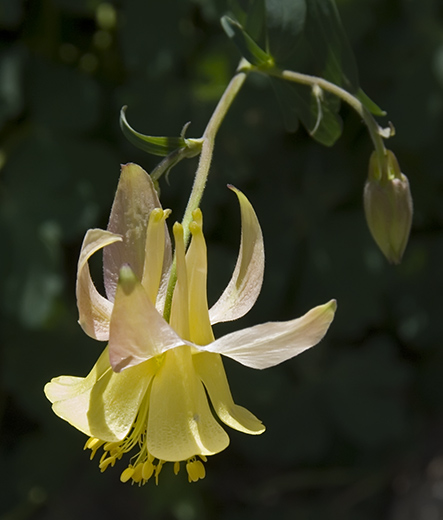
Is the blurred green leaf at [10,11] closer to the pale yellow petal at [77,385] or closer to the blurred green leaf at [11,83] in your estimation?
the blurred green leaf at [11,83]

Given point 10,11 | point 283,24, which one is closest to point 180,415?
point 283,24

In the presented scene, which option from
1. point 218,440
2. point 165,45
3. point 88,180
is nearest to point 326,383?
point 88,180

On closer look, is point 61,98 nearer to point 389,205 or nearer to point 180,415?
point 389,205

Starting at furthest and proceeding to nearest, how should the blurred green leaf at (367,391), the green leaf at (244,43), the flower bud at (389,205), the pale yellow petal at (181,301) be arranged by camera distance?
the blurred green leaf at (367,391), the flower bud at (389,205), the green leaf at (244,43), the pale yellow petal at (181,301)

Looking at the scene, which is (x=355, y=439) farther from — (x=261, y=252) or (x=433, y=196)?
(x=261, y=252)

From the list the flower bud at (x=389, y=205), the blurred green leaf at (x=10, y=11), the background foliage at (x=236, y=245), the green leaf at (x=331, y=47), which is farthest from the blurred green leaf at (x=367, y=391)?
the blurred green leaf at (x=10, y=11)

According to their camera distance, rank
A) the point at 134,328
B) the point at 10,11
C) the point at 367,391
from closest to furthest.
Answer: the point at 134,328 → the point at 10,11 → the point at 367,391
